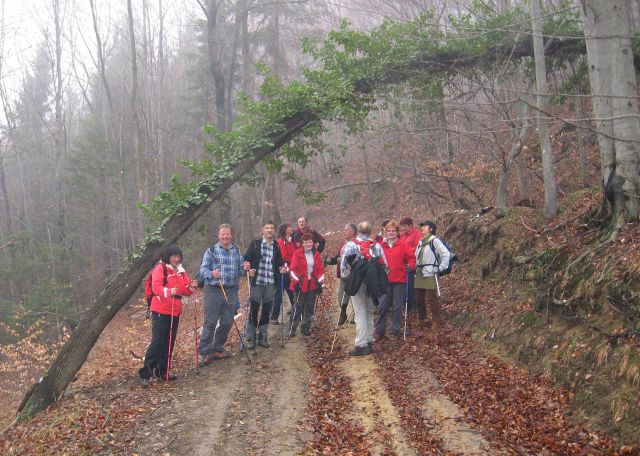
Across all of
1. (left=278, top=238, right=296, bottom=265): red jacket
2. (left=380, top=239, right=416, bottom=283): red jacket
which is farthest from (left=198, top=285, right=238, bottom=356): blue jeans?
(left=380, top=239, right=416, bottom=283): red jacket

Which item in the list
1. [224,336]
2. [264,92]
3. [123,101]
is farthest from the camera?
[123,101]

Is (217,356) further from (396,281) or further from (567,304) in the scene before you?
(567,304)

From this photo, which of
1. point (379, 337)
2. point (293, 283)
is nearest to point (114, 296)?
point (293, 283)

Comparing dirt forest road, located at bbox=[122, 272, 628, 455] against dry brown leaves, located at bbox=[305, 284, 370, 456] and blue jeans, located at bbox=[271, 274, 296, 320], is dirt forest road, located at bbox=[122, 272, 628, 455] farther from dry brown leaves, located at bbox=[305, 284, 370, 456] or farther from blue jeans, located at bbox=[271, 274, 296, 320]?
blue jeans, located at bbox=[271, 274, 296, 320]

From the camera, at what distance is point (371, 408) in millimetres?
6375

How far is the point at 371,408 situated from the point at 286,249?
4433mm

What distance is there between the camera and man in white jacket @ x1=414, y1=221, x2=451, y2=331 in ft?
29.7

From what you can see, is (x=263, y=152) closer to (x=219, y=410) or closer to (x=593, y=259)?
(x=219, y=410)

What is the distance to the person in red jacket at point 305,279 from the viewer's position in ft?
31.8

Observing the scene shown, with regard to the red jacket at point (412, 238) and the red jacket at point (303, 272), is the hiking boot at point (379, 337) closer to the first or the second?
the red jacket at point (303, 272)

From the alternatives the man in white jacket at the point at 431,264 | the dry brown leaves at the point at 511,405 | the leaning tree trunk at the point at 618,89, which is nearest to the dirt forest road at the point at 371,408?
A: the dry brown leaves at the point at 511,405

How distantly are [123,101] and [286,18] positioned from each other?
49.1ft

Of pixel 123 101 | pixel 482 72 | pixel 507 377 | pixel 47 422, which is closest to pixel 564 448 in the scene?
pixel 507 377

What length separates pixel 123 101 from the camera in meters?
33.5
